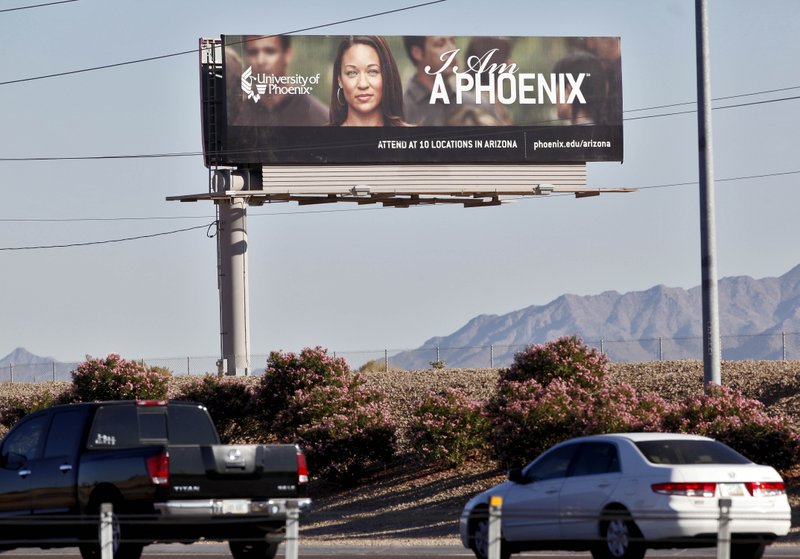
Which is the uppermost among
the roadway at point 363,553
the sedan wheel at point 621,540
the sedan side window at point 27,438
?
the sedan side window at point 27,438

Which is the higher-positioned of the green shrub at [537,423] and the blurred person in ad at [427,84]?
the blurred person in ad at [427,84]

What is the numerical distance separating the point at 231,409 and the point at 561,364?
9389 millimetres

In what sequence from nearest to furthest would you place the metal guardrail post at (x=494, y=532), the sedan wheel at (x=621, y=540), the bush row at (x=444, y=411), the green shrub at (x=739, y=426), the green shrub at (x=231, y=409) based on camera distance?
the metal guardrail post at (x=494, y=532), the sedan wheel at (x=621, y=540), the green shrub at (x=739, y=426), the bush row at (x=444, y=411), the green shrub at (x=231, y=409)

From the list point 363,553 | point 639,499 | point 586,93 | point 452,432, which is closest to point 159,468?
point 639,499

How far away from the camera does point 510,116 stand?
162 ft

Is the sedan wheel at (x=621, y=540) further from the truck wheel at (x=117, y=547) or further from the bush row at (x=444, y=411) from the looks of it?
the bush row at (x=444, y=411)

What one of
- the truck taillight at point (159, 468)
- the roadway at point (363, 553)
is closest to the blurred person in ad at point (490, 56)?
the roadway at point (363, 553)

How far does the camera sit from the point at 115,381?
38.5 metres

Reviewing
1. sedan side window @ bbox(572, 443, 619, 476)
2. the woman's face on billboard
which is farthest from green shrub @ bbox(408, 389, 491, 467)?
the woman's face on billboard

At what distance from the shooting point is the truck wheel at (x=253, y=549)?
18.3 meters

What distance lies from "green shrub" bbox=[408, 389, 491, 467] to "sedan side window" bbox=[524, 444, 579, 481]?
13.0 m

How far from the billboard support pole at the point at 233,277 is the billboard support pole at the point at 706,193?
23521mm

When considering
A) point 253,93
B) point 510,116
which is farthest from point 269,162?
point 510,116

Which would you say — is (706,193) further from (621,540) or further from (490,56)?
(490,56)
